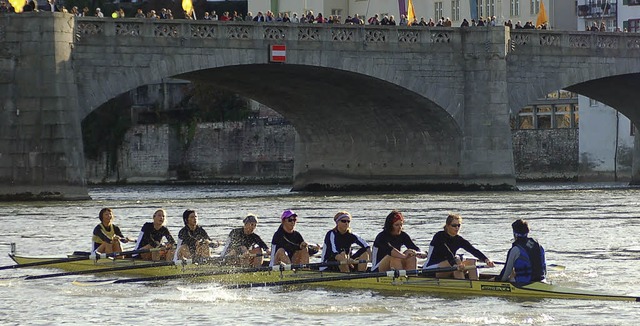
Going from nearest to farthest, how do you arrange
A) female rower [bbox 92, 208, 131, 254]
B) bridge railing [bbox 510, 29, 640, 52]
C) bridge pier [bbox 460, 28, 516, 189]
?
1. female rower [bbox 92, 208, 131, 254]
2. bridge pier [bbox 460, 28, 516, 189]
3. bridge railing [bbox 510, 29, 640, 52]

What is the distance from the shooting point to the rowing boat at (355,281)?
2774 centimetres

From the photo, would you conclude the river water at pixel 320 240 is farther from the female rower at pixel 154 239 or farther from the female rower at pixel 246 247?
the female rower at pixel 154 239

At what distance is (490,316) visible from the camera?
26.7m

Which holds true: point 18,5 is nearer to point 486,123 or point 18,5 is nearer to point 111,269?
point 486,123

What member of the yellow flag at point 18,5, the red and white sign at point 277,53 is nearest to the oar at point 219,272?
the yellow flag at point 18,5

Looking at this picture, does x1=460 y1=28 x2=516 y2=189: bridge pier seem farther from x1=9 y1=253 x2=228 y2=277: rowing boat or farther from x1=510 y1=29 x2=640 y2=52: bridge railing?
x1=9 y1=253 x2=228 y2=277: rowing boat

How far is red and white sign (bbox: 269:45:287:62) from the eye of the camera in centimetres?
6438

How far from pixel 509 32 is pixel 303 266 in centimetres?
4139

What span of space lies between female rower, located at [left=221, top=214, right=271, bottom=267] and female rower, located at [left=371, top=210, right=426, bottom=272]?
271 centimetres

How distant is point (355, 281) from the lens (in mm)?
29953

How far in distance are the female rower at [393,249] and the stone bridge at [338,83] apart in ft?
102

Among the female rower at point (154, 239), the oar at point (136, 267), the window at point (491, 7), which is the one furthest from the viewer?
the window at point (491, 7)

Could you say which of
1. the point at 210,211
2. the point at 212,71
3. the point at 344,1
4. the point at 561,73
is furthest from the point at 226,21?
the point at 344,1

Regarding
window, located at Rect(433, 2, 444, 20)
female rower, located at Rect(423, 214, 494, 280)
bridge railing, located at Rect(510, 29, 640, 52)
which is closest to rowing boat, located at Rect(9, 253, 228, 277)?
female rower, located at Rect(423, 214, 494, 280)
